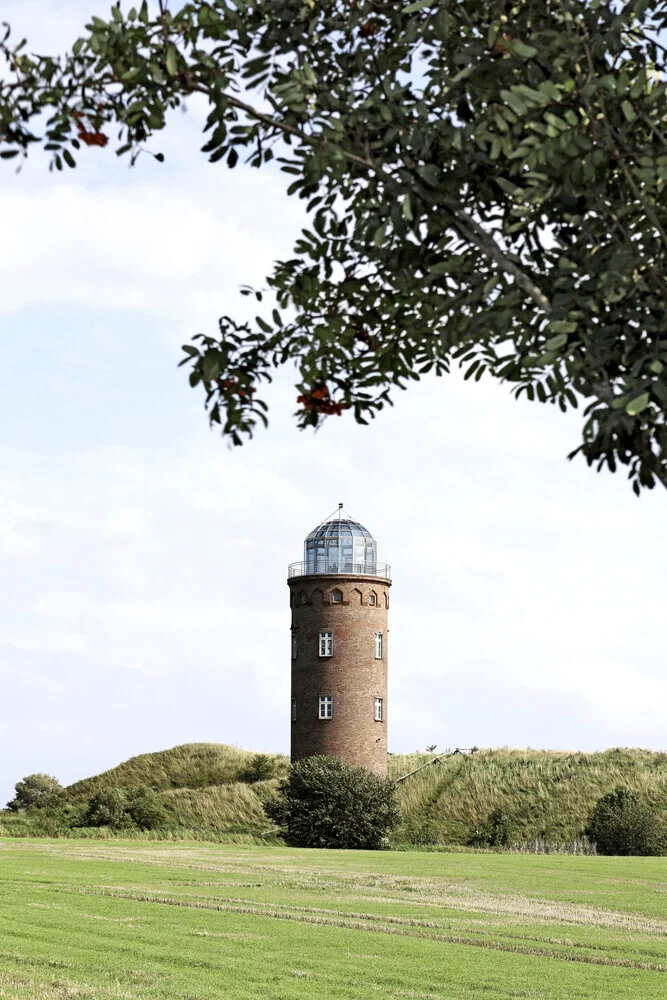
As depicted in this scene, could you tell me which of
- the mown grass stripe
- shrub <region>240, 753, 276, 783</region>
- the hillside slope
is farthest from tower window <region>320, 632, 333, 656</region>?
the mown grass stripe

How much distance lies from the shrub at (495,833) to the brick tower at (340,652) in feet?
22.9

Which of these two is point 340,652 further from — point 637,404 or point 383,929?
point 637,404

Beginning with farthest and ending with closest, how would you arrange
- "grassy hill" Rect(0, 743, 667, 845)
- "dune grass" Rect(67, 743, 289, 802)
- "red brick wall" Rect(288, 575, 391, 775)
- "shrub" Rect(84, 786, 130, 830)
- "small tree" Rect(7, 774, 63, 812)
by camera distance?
"small tree" Rect(7, 774, 63, 812) < "dune grass" Rect(67, 743, 289, 802) < "red brick wall" Rect(288, 575, 391, 775) < "grassy hill" Rect(0, 743, 667, 845) < "shrub" Rect(84, 786, 130, 830)

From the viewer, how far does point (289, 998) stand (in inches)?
443

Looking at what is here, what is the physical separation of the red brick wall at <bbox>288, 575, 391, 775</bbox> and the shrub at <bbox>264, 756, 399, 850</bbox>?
6260 mm

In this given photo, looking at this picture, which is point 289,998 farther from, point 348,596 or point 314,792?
point 348,596

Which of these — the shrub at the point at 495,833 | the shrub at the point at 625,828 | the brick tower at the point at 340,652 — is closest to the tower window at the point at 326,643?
the brick tower at the point at 340,652

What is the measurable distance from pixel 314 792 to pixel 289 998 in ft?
102

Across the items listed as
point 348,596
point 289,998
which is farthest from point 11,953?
point 348,596

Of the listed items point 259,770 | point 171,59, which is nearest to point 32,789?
point 259,770

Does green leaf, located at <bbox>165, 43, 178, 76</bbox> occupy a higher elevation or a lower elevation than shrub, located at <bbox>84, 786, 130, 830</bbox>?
higher

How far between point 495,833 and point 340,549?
580 inches

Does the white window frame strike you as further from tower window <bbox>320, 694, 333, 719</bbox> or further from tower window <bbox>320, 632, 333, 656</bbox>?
tower window <bbox>320, 632, 333, 656</bbox>

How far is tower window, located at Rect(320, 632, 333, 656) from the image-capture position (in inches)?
1965
